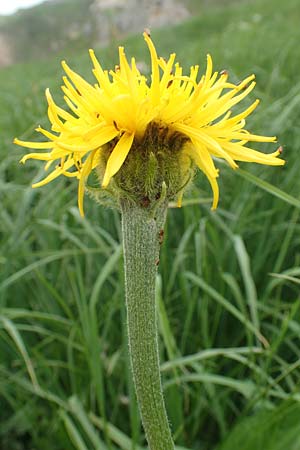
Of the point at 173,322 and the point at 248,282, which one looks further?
the point at 173,322

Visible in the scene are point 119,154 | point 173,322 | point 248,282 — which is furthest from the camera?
point 173,322

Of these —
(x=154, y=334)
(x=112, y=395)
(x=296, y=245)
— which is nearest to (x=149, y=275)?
(x=154, y=334)

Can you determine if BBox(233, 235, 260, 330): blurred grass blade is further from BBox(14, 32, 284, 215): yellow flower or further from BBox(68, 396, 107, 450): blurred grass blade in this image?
BBox(14, 32, 284, 215): yellow flower

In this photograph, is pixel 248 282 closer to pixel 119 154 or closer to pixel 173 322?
pixel 173 322

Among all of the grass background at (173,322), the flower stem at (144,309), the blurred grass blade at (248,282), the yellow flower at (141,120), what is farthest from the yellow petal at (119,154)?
the blurred grass blade at (248,282)

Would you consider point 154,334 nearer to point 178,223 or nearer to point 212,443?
point 212,443

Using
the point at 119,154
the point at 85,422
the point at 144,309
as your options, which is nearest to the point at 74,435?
the point at 85,422

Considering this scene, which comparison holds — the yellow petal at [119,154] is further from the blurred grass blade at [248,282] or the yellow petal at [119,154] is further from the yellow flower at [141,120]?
the blurred grass blade at [248,282]
